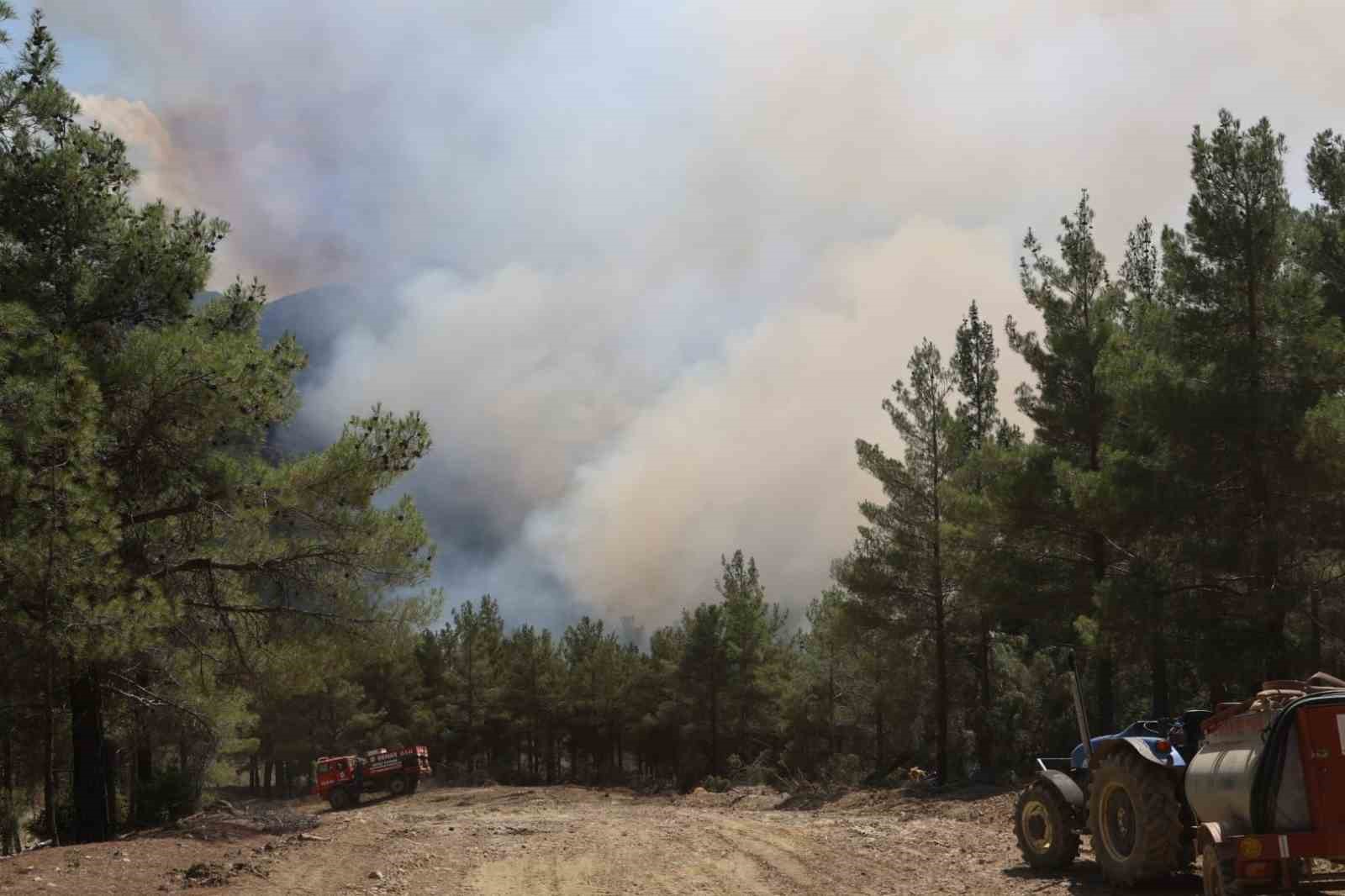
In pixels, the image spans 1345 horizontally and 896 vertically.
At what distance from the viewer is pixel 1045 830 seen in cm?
1110

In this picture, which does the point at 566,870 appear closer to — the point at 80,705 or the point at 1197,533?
the point at 80,705

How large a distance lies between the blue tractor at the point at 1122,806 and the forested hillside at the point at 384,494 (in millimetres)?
8621

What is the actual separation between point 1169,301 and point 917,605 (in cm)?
1288

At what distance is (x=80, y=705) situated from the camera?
15.5m

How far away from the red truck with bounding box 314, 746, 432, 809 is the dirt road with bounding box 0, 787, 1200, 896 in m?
26.6

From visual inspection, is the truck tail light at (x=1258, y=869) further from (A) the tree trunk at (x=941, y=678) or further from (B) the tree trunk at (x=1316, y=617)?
(A) the tree trunk at (x=941, y=678)

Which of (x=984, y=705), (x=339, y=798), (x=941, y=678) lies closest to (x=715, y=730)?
(x=339, y=798)

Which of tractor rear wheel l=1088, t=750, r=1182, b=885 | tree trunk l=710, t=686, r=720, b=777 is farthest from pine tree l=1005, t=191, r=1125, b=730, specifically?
tree trunk l=710, t=686, r=720, b=777

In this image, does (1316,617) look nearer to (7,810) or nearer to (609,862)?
(609,862)

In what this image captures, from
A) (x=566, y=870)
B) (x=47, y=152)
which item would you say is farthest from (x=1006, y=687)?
(x=47, y=152)

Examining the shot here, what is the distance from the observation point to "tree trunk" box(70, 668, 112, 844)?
50.5 feet

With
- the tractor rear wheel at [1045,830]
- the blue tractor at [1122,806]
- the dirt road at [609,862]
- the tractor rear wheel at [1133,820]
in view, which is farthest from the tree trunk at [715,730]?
the tractor rear wheel at [1133,820]

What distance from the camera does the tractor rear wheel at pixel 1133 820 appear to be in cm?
888

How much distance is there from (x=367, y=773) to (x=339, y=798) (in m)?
1.44
